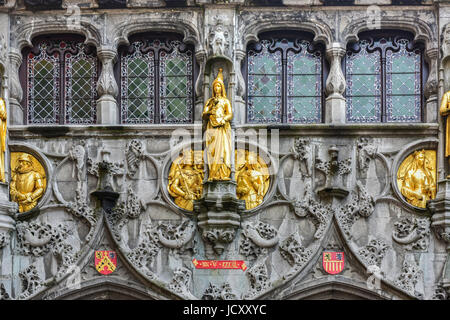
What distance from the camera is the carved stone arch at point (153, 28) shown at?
21.9 metres

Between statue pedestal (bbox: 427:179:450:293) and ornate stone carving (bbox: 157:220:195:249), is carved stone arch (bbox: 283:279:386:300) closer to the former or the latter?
statue pedestal (bbox: 427:179:450:293)

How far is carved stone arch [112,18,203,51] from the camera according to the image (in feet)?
71.8

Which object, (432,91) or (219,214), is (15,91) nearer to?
(219,214)

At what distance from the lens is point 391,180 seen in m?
21.1

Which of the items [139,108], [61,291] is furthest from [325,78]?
[61,291]

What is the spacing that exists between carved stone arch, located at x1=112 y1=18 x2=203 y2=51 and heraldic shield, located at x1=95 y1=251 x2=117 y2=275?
3513 millimetres

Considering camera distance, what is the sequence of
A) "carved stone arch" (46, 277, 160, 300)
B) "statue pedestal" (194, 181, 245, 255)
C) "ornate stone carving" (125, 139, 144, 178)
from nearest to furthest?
1. "statue pedestal" (194, 181, 245, 255)
2. "carved stone arch" (46, 277, 160, 300)
3. "ornate stone carving" (125, 139, 144, 178)

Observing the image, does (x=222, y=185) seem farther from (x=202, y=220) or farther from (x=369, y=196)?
(x=369, y=196)

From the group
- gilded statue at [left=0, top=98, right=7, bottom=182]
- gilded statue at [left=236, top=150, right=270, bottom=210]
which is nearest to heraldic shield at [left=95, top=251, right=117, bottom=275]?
gilded statue at [left=0, top=98, right=7, bottom=182]

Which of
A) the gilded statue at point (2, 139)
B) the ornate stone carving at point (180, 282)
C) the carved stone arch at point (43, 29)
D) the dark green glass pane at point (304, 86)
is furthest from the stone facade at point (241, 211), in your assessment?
the dark green glass pane at point (304, 86)
